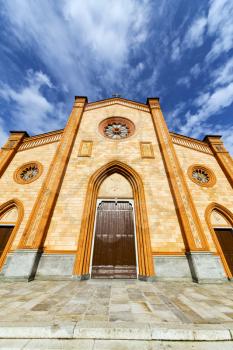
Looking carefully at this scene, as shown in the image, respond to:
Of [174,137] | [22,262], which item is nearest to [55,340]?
[22,262]

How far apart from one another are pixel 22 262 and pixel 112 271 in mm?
3967

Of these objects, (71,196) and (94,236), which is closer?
(94,236)

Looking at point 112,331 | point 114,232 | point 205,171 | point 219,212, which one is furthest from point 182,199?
point 112,331

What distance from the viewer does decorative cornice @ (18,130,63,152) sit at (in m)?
11.6

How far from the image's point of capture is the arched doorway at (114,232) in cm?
737

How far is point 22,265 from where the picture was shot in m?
6.27

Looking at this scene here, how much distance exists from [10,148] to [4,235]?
630cm

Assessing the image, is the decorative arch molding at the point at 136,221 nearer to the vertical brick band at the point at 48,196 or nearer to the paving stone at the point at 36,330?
the vertical brick band at the point at 48,196

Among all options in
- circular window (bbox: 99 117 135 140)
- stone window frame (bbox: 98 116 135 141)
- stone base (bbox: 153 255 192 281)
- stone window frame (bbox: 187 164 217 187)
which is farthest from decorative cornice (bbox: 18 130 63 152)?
stone base (bbox: 153 255 192 281)

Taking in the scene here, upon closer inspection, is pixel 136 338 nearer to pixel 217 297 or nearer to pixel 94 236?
pixel 217 297

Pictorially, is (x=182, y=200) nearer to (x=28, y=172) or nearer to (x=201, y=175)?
(x=201, y=175)

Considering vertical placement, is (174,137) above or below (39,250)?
above

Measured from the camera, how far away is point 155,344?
2.11 m

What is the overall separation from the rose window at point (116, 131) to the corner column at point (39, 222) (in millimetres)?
2897
